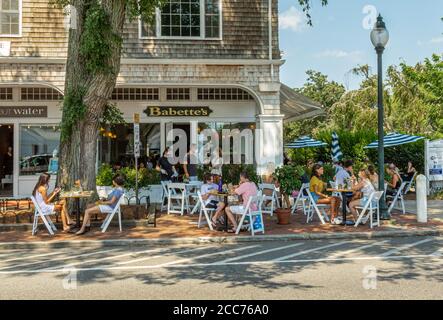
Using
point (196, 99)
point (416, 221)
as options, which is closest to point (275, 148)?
point (196, 99)

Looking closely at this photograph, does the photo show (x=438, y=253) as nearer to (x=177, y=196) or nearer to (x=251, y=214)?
(x=251, y=214)

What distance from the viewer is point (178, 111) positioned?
60.0ft

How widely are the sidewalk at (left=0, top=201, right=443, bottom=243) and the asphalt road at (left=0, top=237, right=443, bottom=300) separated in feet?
1.92

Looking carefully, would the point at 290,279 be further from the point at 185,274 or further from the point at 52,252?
the point at 52,252

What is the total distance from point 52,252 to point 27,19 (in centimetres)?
952

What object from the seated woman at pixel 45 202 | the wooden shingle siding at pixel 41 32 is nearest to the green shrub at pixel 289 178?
the seated woman at pixel 45 202

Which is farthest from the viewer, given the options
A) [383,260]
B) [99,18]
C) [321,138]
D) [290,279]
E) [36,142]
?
[321,138]

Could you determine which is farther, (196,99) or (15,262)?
(196,99)

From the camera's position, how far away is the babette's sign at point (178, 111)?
18.2 meters

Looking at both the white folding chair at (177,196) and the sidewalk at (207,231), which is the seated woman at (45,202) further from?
the white folding chair at (177,196)

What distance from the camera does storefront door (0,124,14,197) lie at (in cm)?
1812

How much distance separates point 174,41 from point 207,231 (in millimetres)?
7834

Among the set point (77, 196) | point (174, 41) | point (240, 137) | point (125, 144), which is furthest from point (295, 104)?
point (77, 196)

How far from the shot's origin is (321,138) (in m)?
22.2
